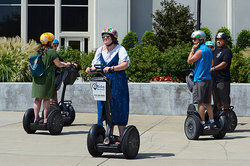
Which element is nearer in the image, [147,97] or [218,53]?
[218,53]

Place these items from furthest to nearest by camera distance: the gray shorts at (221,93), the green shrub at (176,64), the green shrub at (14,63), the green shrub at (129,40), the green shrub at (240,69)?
the green shrub at (129,40), the green shrub at (176,64), the green shrub at (240,69), the green shrub at (14,63), the gray shorts at (221,93)

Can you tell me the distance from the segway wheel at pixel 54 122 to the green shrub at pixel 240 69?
8.01 metres

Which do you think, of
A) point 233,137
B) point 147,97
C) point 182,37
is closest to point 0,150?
point 233,137

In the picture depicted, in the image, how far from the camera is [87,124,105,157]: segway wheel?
23.0 ft

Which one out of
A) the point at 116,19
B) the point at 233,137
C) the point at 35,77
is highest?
the point at 116,19

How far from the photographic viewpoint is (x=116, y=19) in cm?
2877

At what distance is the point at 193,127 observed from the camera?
8898 millimetres

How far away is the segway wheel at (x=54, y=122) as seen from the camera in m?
9.34

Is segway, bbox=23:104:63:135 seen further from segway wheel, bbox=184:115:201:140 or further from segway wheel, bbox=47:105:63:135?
segway wheel, bbox=184:115:201:140

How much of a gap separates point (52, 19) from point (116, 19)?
416 cm

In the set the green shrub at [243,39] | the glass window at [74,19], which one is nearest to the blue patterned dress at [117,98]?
the green shrub at [243,39]

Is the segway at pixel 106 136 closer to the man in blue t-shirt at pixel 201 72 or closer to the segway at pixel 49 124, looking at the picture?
the man in blue t-shirt at pixel 201 72

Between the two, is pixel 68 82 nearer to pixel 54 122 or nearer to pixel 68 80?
pixel 68 80

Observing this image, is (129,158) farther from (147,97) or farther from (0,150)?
(147,97)
